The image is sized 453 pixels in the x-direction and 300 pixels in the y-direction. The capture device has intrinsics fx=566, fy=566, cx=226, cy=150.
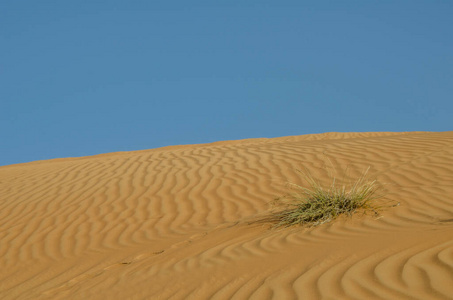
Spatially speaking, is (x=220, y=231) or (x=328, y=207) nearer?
(x=328, y=207)

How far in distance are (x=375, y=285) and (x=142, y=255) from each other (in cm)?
269

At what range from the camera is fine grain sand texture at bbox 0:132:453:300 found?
3553 mm

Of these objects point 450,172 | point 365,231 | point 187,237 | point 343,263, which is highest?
point 450,172

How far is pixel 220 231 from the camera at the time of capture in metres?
5.80

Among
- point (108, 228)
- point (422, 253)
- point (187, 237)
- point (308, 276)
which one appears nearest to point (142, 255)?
point (187, 237)

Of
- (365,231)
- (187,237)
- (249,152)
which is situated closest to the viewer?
(365,231)

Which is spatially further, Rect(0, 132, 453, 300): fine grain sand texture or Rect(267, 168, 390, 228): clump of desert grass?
Rect(267, 168, 390, 228): clump of desert grass

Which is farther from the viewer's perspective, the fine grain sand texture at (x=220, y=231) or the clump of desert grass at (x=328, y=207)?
the clump of desert grass at (x=328, y=207)

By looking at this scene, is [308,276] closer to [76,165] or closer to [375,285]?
[375,285]

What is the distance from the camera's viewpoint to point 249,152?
34.8ft

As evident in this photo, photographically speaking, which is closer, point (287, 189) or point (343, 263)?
point (343, 263)

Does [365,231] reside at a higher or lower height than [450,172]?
lower

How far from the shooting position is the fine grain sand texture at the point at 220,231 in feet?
11.7

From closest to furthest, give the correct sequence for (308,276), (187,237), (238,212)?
(308,276) < (187,237) < (238,212)
